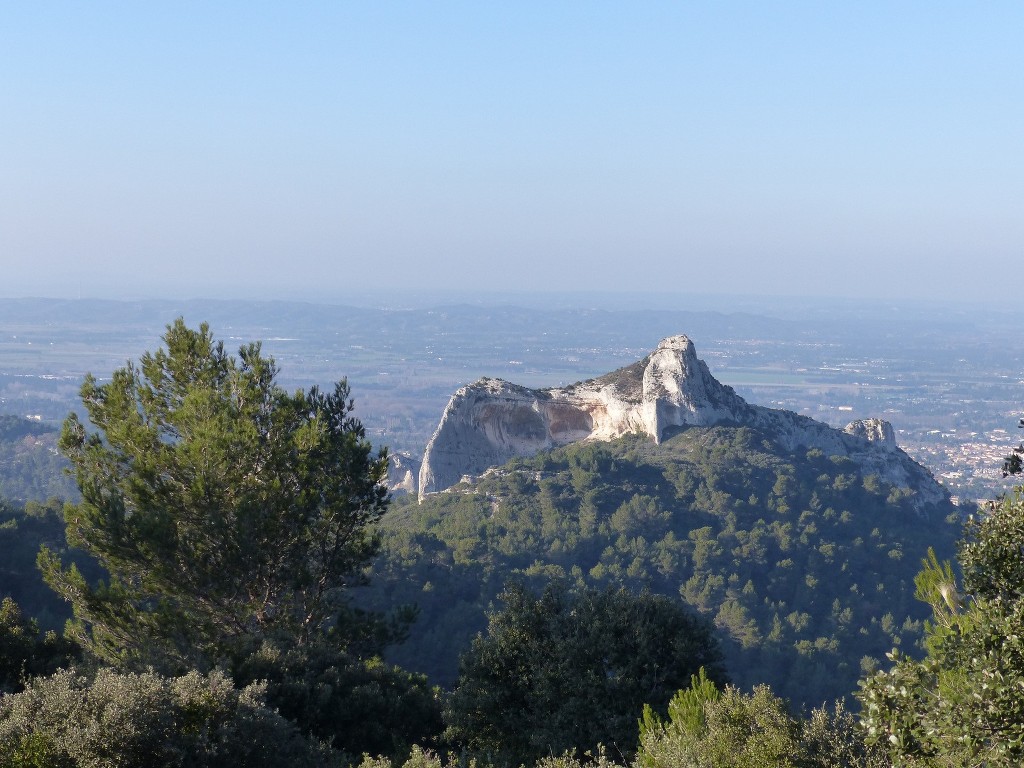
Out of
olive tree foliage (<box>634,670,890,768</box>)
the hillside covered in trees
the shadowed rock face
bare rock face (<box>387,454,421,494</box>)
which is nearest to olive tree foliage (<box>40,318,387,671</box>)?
olive tree foliage (<box>634,670,890,768</box>)

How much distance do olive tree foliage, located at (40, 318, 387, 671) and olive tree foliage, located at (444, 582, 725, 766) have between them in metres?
2.76

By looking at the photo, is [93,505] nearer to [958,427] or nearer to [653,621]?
[653,621]

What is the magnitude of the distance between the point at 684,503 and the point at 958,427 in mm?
86667

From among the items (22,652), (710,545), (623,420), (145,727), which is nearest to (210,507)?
(22,652)

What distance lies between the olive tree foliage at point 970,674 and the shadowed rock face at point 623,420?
1447 inches

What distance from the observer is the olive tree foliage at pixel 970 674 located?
19.0 ft

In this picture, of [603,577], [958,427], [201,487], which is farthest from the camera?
[958,427]

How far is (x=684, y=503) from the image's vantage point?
4228cm

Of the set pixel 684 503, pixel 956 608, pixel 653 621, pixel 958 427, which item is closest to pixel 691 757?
pixel 956 608

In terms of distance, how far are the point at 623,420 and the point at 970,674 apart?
4079 centimetres

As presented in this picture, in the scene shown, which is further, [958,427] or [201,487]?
[958,427]

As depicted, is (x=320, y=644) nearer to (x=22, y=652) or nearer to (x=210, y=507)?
(x=210, y=507)

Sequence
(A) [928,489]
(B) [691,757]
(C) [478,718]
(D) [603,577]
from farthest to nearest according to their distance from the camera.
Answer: (A) [928,489] < (D) [603,577] < (C) [478,718] < (B) [691,757]

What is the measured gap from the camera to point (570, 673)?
1270cm
